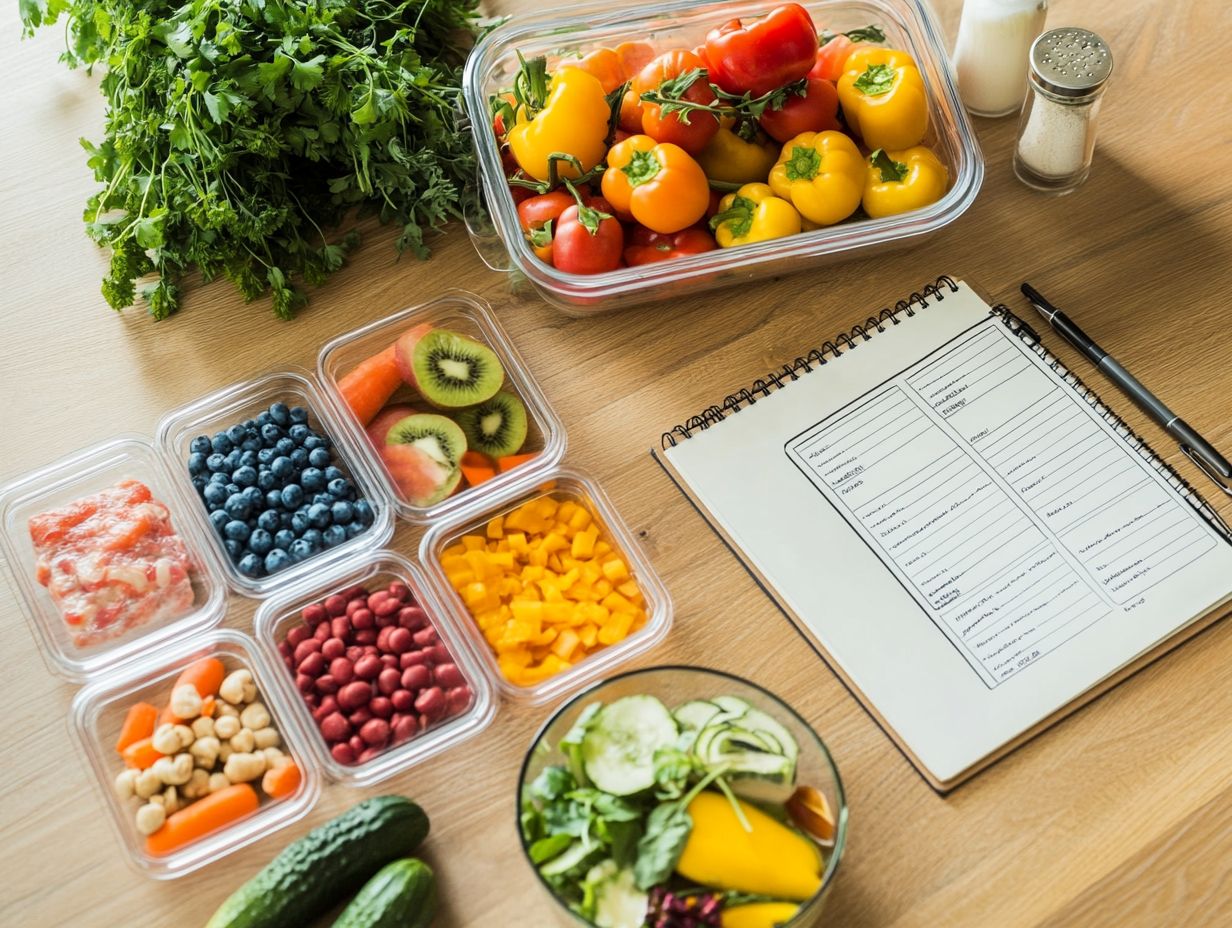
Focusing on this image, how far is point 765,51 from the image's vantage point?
131cm

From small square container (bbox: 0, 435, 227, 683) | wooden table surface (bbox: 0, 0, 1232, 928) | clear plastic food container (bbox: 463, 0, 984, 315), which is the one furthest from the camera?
clear plastic food container (bbox: 463, 0, 984, 315)

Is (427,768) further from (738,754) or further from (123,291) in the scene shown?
(123,291)

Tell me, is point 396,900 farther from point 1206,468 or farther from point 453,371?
point 1206,468

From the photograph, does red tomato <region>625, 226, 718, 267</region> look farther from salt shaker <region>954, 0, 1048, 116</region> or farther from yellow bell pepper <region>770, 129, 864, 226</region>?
salt shaker <region>954, 0, 1048, 116</region>

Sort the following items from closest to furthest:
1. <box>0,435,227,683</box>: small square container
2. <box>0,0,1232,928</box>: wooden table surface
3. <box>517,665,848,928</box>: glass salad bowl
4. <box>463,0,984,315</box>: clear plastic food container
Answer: <box>517,665,848,928</box>: glass salad bowl → <box>0,0,1232,928</box>: wooden table surface → <box>0,435,227,683</box>: small square container → <box>463,0,984,315</box>: clear plastic food container

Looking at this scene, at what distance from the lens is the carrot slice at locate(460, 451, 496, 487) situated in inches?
50.8

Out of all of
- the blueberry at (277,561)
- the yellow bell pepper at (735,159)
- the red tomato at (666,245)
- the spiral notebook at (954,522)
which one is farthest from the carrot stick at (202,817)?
the yellow bell pepper at (735,159)

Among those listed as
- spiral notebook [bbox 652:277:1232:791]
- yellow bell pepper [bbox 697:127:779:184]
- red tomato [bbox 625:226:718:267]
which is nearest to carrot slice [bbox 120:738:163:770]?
spiral notebook [bbox 652:277:1232:791]

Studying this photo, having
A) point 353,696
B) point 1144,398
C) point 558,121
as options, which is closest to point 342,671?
point 353,696

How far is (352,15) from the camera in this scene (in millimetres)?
1347

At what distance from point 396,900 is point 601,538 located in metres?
0.42

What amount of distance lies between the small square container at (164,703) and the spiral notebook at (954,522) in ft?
1.59

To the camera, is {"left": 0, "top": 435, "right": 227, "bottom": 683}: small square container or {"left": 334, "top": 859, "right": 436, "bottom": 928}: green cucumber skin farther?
{"left": 0, "top": 435, "right": 227, "bottom": 683}: small square container

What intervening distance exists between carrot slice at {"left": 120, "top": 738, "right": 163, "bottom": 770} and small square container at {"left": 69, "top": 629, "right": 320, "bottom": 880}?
0.07 feet
